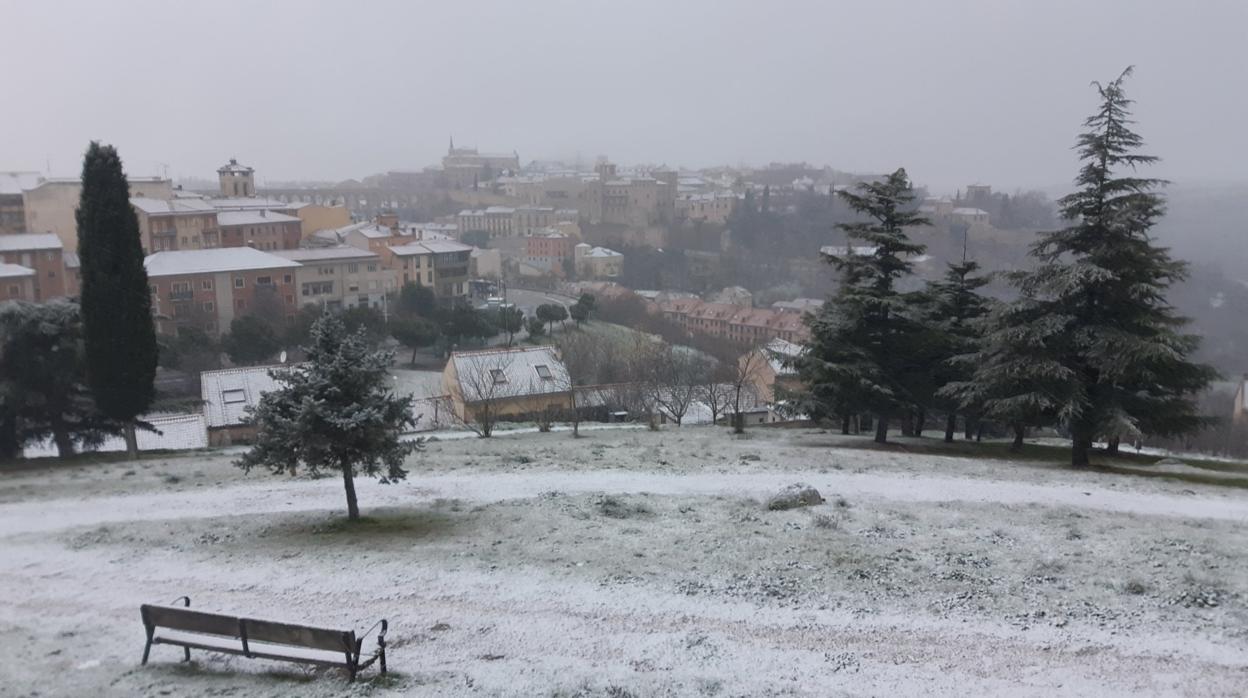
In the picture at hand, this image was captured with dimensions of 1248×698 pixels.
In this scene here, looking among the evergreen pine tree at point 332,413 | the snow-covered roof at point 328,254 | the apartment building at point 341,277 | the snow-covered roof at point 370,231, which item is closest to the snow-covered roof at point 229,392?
the evergreen pine tree at point 332,413

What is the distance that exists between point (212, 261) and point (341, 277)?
277 inches

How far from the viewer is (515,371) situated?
28344 millimetres

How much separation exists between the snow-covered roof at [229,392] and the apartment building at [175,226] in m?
30.2

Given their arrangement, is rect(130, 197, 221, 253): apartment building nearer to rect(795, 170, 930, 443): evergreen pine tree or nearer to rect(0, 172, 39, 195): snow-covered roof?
rect(0, 172, 39, 195): snow-covered roof

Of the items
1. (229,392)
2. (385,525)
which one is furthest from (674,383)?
(385,525)

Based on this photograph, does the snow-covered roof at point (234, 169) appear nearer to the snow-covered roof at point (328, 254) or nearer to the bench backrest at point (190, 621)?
the snow-covered roof at point (328, 254)

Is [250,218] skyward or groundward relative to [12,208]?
groundward

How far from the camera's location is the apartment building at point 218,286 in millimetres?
42250

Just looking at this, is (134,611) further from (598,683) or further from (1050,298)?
(1050,298)

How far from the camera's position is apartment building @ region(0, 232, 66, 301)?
42.7 meters

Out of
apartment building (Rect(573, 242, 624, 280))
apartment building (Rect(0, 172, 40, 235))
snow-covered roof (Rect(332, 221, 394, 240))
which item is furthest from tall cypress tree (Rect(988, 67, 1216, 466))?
apartment building (Rect(573, 242, 624, 280))

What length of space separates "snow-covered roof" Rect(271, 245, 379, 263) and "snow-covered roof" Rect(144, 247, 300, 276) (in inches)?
67.5

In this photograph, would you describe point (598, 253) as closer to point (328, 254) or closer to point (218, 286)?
point (328, 254)

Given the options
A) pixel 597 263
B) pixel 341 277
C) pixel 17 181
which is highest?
pixel 17 181
